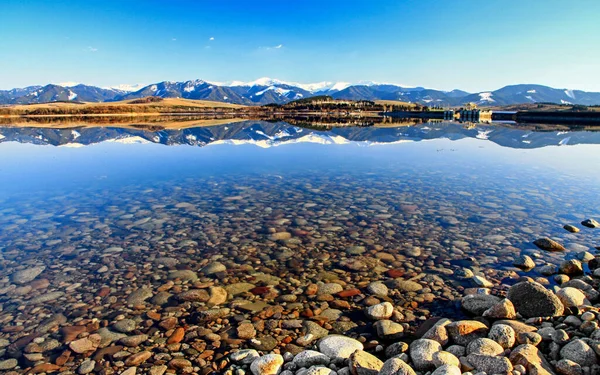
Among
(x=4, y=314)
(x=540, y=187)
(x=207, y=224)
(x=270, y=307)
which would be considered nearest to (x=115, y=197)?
(x=207, y=224)

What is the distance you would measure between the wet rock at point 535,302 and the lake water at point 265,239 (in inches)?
52.1

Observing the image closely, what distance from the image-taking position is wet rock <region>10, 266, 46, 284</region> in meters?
9.02

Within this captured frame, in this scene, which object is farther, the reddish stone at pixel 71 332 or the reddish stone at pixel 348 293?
the reddish stone at pixel 348 293

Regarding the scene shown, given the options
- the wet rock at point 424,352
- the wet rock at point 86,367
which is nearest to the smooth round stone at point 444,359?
the wet rock at point 424,352

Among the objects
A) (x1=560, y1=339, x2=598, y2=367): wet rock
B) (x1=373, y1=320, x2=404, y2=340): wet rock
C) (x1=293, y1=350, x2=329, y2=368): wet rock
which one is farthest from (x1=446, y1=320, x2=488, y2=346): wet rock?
(x1=293, y1=350, x2=329, y2=368): wet rock

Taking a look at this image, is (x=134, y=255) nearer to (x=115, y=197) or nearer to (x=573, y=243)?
(x=115, y=197)

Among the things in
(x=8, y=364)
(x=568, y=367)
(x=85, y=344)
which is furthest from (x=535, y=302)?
(x=8, y=364)

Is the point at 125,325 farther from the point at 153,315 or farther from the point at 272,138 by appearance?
the point at 272,138

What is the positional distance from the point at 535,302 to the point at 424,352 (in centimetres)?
292

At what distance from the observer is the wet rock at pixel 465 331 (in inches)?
239

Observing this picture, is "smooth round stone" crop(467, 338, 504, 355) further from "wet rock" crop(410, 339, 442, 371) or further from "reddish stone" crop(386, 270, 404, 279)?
"reddish stone" crop(386, 270, 404, 279)

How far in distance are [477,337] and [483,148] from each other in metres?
36.4

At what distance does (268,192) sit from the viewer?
60.3 ft

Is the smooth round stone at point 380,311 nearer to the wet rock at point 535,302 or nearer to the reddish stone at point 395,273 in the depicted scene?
the reddish stone at point 395,273
